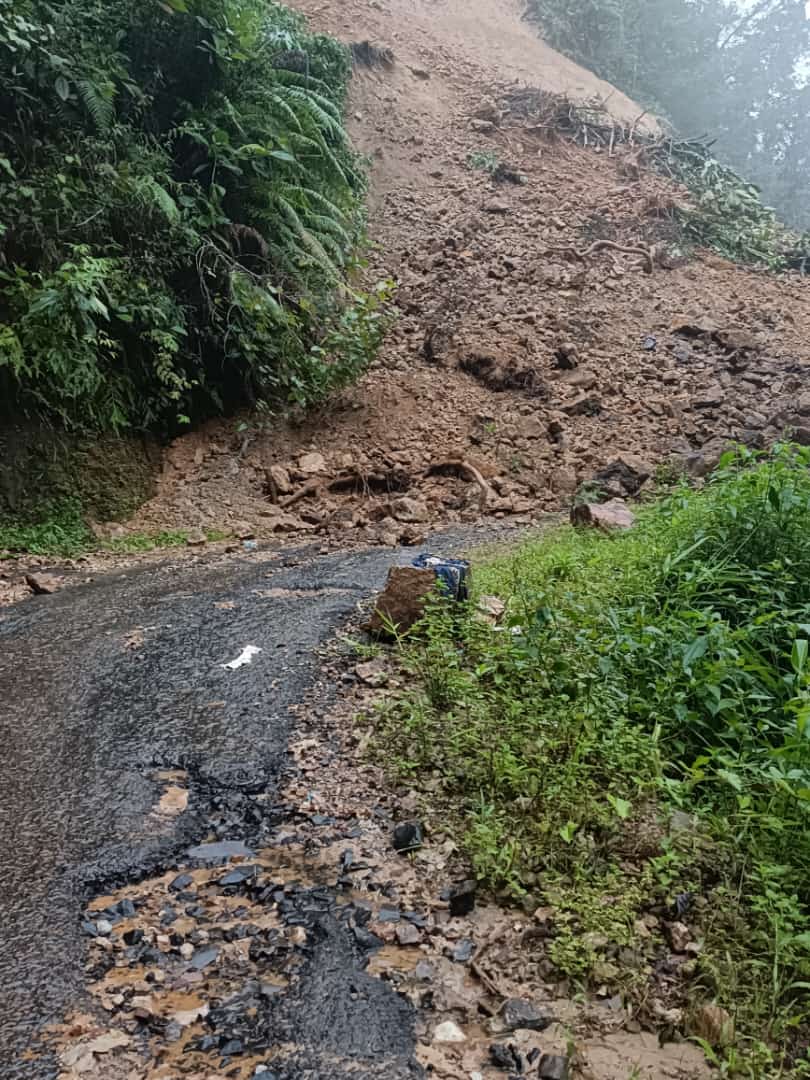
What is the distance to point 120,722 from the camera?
3320 millimetres

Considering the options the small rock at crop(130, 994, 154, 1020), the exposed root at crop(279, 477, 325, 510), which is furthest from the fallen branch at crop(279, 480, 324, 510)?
the small rock at crop(130, 994, 154, 1020)

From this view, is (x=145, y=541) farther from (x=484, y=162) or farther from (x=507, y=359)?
(x=484, y=162)

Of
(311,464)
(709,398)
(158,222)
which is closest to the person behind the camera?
(158,222)

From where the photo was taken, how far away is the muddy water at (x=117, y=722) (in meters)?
2.12

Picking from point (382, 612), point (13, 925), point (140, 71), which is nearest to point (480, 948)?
point (13, 925)

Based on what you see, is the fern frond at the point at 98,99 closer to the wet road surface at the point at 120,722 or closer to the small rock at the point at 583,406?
the wet road surface at the point at 120,722

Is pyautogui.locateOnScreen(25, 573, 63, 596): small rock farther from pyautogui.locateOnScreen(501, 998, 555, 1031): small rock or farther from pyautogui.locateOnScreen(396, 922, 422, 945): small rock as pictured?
pyautogui.locateOnScreen(501, 998, 555, 1031): small rock

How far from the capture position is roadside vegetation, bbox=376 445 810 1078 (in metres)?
1.97

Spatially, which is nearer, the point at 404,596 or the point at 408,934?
the point at 408,934

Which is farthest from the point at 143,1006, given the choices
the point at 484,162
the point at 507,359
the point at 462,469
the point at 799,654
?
the point at 484,162

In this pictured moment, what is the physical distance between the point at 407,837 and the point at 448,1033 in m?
0.75

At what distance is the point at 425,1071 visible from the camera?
1.70 metres

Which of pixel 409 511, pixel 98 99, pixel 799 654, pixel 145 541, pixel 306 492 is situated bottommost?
pixel 145 541

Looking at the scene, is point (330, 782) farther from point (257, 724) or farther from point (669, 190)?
point (669, 190)
